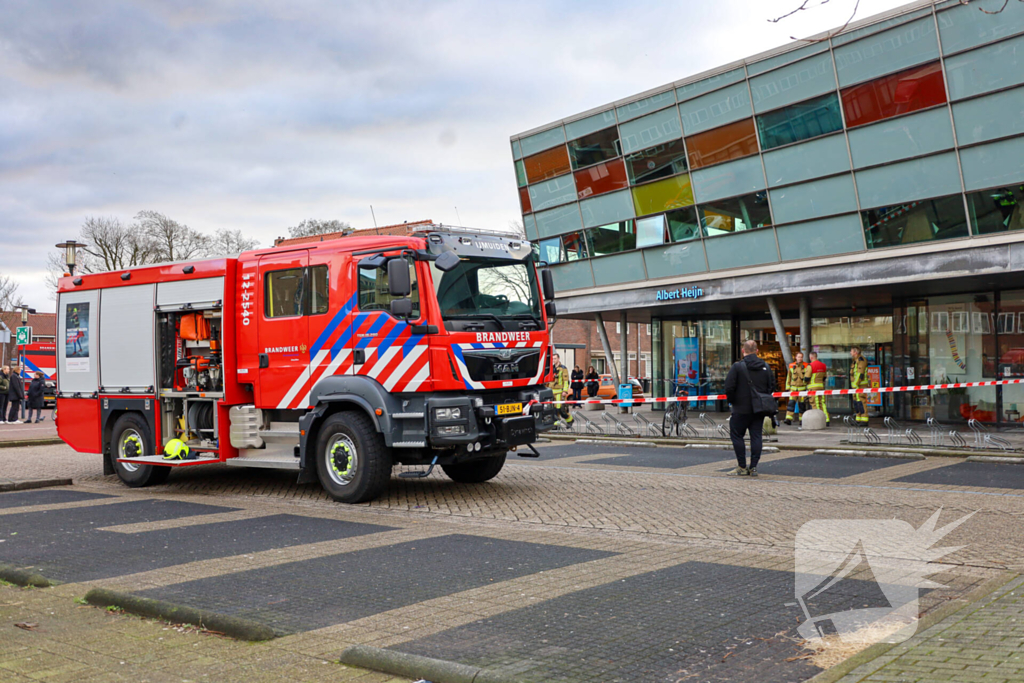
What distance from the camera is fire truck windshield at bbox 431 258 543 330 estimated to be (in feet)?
33.5

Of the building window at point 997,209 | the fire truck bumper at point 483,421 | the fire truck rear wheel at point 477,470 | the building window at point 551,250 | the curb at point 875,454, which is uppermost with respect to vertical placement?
the building window at point 551,250

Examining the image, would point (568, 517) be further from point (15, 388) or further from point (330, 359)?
point (15, 388)

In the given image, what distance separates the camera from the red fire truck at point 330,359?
1008cm

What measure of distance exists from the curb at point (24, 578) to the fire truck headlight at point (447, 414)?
424 centimetres

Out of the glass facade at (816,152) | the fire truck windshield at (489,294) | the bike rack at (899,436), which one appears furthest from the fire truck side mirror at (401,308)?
the glass facade at (816,152)

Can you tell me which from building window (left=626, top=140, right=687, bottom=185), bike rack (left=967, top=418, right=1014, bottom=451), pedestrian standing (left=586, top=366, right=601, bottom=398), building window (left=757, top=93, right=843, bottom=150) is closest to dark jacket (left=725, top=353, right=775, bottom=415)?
bike rack (left=967, top=418, right=1014, bottom=451)

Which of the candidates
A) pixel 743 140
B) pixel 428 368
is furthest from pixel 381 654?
pixel 743 140

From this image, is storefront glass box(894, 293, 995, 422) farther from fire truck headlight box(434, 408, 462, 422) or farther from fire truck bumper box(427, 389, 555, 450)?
fire truck headlight box(434, 408, 462, 422)

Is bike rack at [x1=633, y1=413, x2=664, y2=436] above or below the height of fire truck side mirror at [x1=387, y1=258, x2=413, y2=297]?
below

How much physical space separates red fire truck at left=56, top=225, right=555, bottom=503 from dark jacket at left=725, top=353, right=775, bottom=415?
113 inches

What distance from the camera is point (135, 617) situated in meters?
5.58

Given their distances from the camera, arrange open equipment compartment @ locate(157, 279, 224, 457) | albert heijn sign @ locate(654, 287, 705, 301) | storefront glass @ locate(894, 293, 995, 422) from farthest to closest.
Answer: albert heijn sign @ locate(654, 287, 705, 301)
storefront glass @ locate(894, 293, 995, 422)
open equipment compartment @ locate(157, 279, 224, 457)

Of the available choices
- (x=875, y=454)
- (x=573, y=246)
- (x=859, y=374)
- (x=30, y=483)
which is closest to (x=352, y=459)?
(x=30, y=483)

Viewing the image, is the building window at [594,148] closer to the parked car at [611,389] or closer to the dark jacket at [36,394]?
the parked car at [611,389]
